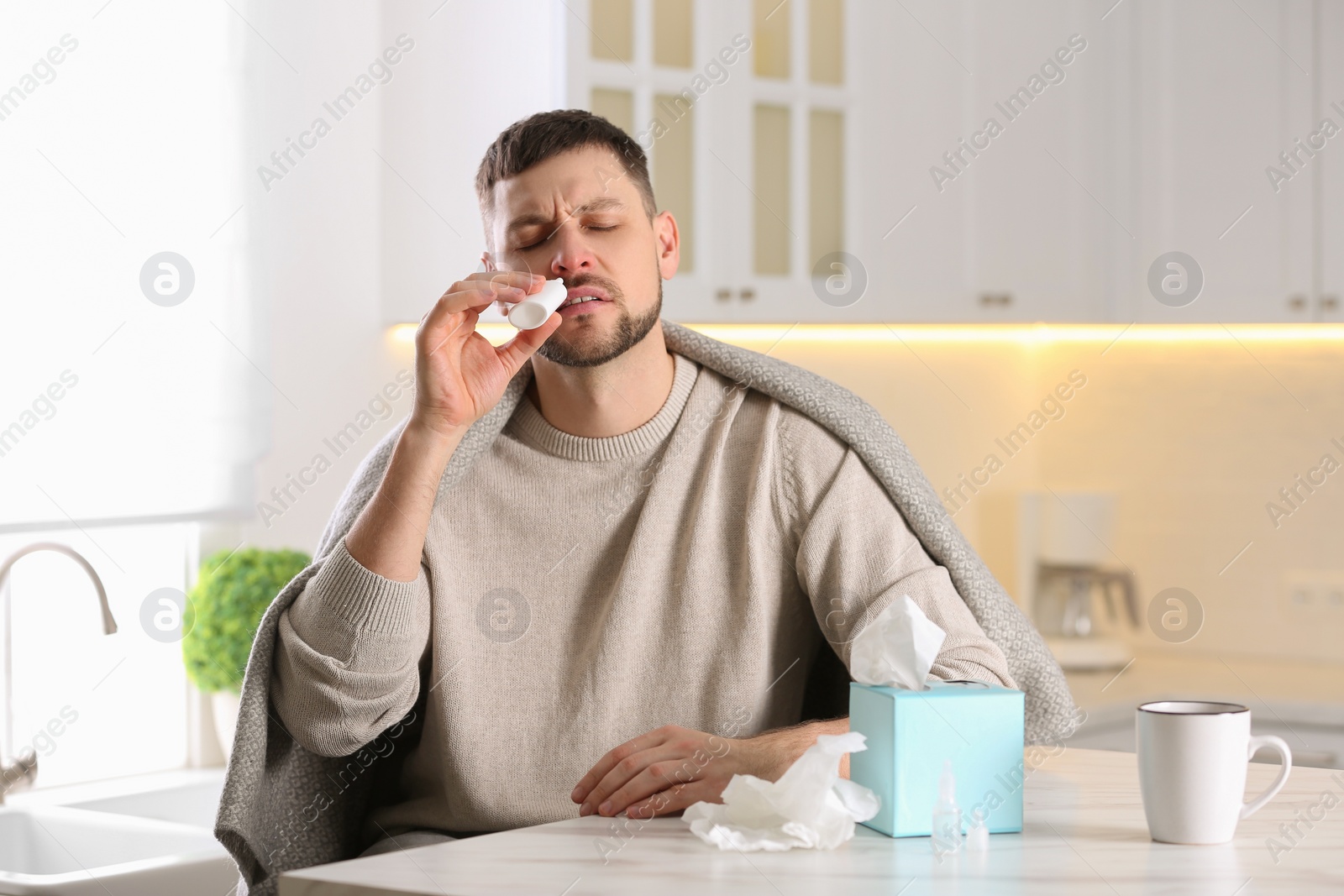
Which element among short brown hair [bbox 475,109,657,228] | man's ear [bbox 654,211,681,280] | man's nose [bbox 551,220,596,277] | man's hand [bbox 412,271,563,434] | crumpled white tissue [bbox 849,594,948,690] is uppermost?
short brown hair [bbox 475,109,657,228]

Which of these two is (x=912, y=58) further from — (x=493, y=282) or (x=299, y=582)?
(x=299, y=582)

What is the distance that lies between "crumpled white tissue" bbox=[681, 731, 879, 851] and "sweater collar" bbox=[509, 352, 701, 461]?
1.80 feet

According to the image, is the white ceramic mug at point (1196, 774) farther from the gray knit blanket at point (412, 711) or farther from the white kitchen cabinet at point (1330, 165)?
the white kitchen cabinet at point (1330, 165)

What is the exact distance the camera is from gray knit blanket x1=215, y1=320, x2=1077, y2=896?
1267 millimetres

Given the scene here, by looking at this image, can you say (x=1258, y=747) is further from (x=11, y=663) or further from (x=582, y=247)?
(x=11, y=663)

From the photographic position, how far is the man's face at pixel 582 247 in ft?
4.59

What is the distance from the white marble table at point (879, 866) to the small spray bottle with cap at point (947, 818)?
0.01m

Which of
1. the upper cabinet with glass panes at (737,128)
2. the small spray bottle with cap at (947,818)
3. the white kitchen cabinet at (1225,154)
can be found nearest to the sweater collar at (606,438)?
the small spray bottle with cap at (947,818)

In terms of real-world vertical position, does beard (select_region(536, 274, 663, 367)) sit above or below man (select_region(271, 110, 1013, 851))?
above

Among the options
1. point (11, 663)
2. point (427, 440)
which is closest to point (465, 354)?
point (427, 440)

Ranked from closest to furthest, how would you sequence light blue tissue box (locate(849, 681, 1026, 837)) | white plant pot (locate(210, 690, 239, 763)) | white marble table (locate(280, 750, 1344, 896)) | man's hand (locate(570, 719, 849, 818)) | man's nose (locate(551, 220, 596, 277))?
white marble table (locate(280, 750, 1344, 896)) < light blue tissue box (locate(849, 681, 1026, 837)) < man's hand (locate(570, 719, 849, 818)) < man's nose (locate(551, 220, 596, 277)) < white plant pot (locate(210, 690, 239, 763))

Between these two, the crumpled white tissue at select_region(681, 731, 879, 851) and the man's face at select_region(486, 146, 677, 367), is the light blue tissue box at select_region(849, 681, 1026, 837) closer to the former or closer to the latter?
the crumpled white tissue at select_region(681, 731, 879, 851)

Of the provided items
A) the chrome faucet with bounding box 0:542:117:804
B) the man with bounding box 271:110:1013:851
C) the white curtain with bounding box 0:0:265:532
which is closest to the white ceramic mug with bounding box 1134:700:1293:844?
the man with bounding box 271:110:1013:851

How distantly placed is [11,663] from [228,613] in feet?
1.02
